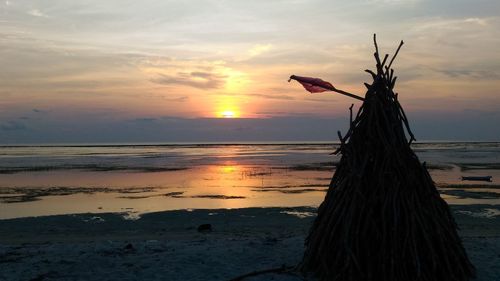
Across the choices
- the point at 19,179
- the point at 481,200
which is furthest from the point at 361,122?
the point at 19,179

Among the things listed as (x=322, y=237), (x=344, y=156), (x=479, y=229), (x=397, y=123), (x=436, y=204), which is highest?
(x=397, y=123)

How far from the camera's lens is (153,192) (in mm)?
22547

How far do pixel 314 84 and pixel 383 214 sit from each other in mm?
2274

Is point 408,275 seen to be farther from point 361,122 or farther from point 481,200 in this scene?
point 481,200

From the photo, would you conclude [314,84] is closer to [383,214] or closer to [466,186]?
[383,214]

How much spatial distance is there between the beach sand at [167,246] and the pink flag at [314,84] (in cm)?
286

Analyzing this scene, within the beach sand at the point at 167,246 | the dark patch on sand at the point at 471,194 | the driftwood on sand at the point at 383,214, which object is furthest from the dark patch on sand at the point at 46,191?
the driftwood on sand at the point at 383,214

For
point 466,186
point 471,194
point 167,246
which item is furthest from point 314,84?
point 466,186

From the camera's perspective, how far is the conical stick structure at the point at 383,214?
7035 millimetres

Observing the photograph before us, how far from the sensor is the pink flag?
792cm

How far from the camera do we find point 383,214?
275 inches

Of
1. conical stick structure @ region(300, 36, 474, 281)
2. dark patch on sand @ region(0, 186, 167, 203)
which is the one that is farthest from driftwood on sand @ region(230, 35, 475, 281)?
dark patch on sand @ region(0, 186, 167, 203)

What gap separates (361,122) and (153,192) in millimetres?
16332

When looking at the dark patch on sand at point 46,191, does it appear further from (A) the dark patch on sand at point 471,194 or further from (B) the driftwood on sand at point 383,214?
(B) the driftwood on sand at point 383,214
